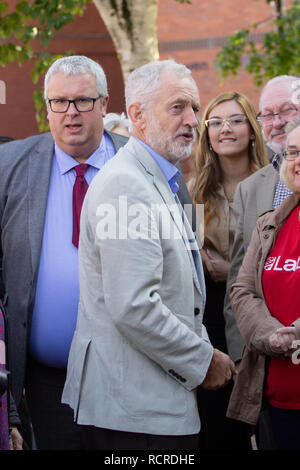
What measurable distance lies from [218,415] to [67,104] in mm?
1861

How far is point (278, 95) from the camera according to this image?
3762 millimetres

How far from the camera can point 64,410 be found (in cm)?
315

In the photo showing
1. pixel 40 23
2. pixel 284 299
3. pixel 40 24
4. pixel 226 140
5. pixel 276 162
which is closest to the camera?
pixel 284 299

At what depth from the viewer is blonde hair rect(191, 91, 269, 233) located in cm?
395

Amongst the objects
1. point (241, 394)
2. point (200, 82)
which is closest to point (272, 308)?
point (241, 394)

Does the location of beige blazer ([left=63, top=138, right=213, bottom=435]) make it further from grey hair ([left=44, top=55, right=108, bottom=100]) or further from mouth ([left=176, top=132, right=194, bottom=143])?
grey hair ([left=44, top=55, right=108, bottom=100])

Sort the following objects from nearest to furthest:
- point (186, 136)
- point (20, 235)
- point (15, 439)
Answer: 1. point (15, 439)
2. point (186, 136)
3. point (20, 235)

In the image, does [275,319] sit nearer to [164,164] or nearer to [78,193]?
[164,164]

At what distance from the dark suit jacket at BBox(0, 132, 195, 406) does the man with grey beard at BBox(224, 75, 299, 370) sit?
1033 millimetres

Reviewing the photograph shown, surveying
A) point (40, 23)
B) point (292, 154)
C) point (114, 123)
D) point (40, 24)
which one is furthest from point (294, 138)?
point (40, 24)

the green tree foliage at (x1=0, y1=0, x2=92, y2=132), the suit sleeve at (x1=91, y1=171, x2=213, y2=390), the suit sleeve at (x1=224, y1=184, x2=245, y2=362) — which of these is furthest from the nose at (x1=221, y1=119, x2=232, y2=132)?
the green tree foliage at (x1=0, y1=0, x2=92, y2=132)

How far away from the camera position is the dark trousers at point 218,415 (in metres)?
3.74

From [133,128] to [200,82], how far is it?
12.6 m

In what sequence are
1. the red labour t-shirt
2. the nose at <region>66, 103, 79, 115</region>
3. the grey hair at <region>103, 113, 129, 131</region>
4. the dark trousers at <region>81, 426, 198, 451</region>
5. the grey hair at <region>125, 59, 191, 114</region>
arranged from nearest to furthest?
the dark trousers at <region>81, 426, 198, 451</region> → the grey hair at <region>125, 59, 191, 114</region> → the red labour t-shirt → the nose at <region>66, 103, 79, 115</region> → the grey hair at <region>103, 113, 129, 131</region>
